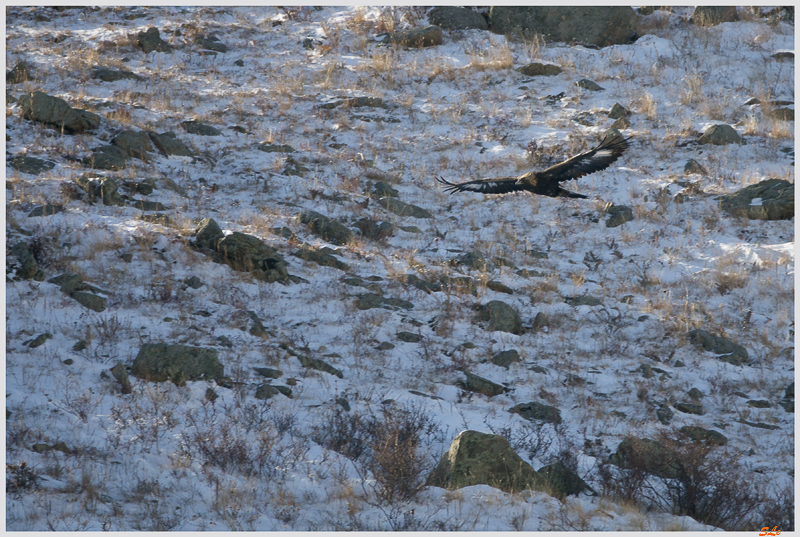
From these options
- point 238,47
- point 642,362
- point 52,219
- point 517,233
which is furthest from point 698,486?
point 238,47

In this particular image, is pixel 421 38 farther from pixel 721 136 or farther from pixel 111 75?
pixel 721 136

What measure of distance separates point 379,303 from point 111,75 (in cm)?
832

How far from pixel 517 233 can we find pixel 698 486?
5.05m

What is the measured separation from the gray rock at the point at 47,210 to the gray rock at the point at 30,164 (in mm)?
1186

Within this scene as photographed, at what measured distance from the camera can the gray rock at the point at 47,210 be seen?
7656mm

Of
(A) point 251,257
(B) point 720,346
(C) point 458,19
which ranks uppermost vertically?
(C) point 458,19

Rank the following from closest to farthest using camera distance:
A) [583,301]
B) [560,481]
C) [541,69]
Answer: [560,481] < [583,301] < [541,69]

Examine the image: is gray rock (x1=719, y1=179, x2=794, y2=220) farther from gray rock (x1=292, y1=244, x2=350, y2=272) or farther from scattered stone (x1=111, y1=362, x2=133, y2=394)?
scattered stone (x1=111, y1=362, x2=133, y2=394)

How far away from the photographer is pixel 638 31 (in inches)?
531

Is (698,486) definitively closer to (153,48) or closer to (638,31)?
(638,31)

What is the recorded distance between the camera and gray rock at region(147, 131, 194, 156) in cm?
997

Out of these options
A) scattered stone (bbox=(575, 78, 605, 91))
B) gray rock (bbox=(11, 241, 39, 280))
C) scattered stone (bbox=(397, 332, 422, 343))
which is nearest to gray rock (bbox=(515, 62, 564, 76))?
scattered stone (bbox=(575, 78, 605, 91))

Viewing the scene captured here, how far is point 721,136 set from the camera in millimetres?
10000

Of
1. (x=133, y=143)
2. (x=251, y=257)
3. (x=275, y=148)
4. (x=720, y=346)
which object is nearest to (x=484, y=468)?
(x=720, y=346)
